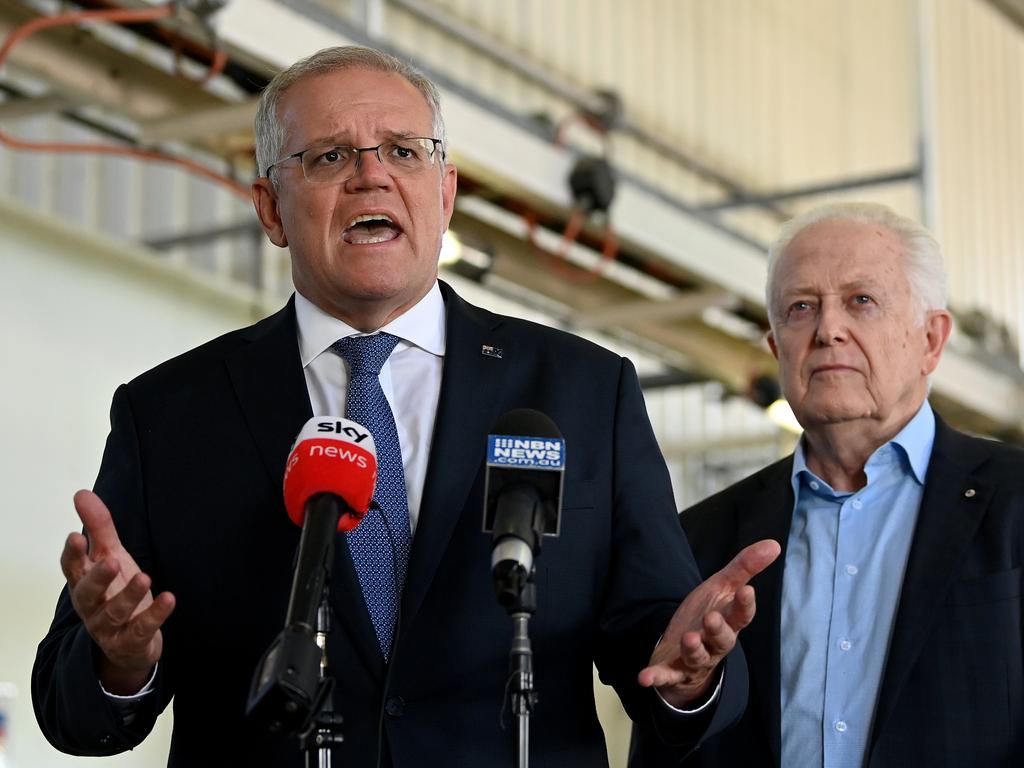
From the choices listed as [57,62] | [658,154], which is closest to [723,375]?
[658,154]

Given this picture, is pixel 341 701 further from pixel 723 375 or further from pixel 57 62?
pixel 723 375

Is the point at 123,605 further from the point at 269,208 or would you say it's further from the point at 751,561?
the point at 269,208

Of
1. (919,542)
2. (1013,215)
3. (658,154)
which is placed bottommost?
(919,542)

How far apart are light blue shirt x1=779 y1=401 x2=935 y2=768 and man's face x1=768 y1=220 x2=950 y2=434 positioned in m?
0.08

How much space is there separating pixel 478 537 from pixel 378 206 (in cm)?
44

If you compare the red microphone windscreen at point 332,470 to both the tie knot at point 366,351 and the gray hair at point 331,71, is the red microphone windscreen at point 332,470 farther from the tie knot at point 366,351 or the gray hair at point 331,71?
the gray hair at point 331,71

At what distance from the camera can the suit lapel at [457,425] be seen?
200cm

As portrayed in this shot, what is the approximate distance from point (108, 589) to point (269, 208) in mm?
782

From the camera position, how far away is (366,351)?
2191 mm

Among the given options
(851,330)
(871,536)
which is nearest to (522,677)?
(871,536)

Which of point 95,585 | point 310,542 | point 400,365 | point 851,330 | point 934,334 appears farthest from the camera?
point 934,334

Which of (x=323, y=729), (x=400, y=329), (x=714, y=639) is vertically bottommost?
(x=323, y=729)

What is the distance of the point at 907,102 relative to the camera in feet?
30.5

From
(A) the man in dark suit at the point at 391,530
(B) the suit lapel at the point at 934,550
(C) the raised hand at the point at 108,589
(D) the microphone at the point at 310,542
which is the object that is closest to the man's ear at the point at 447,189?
(A) the man in dark suit at the point at 391,530
